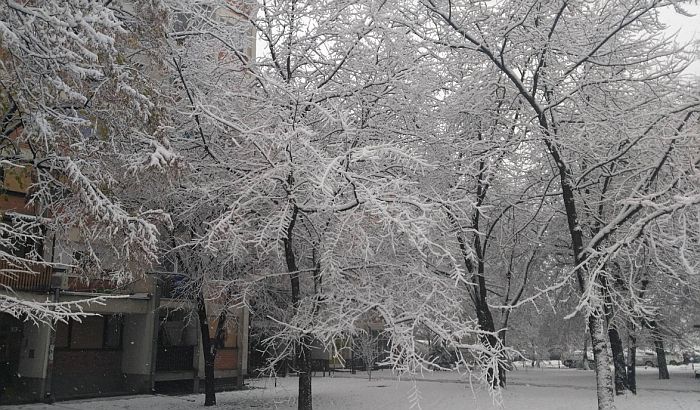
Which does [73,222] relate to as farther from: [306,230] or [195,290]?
[195,290]

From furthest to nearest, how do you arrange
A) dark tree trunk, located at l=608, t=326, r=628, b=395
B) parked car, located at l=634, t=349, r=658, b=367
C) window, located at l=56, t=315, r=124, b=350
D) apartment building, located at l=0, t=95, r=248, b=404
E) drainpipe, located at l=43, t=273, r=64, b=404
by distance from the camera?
parked car, located at l=634, t=349, r=658, b=367 → window, located at l=56, t=315, r=124, b=350 → dark tree trunk, located at l=608, t=326, r=628, b=395 → apartment building, located at l=0, t=95, r=248, b=404 → drainpipe, located at l=43, t=273, r=64, b=404

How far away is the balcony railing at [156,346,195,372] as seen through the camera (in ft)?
71.4

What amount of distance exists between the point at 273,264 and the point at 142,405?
844 cm

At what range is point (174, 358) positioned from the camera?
874 inches

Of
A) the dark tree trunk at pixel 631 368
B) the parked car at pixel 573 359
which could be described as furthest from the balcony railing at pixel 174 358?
the parked car at pixel 573 359

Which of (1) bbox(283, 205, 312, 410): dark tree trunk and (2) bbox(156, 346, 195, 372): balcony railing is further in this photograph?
(2) bbox(156, 346, 195, 372): balcony railing

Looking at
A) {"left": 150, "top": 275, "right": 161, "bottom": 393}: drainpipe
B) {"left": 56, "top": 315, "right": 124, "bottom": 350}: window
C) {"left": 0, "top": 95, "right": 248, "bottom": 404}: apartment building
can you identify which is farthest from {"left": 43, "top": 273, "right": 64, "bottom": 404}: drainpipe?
{"left": 150, "top": 275, "right": 161, "bottom": 393}: drainpipe

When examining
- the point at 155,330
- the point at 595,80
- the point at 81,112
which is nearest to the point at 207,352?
the point at 155,330

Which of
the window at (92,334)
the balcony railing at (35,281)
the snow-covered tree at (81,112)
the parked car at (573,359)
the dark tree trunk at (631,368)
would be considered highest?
the snow-covered tree at (81,112)

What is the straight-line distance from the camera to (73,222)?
853 cm

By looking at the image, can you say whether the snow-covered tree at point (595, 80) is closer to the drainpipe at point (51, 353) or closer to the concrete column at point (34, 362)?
the drainpipe at point (51, 353)

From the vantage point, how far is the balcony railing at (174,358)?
71.4 ft

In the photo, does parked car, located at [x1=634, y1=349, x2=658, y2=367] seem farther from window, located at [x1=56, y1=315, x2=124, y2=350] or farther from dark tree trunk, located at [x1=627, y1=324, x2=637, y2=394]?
window, located at [x1=56, y1=315, x2=124, y2=350]

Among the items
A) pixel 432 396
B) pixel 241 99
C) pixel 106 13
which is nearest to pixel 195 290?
pixel 241 99
